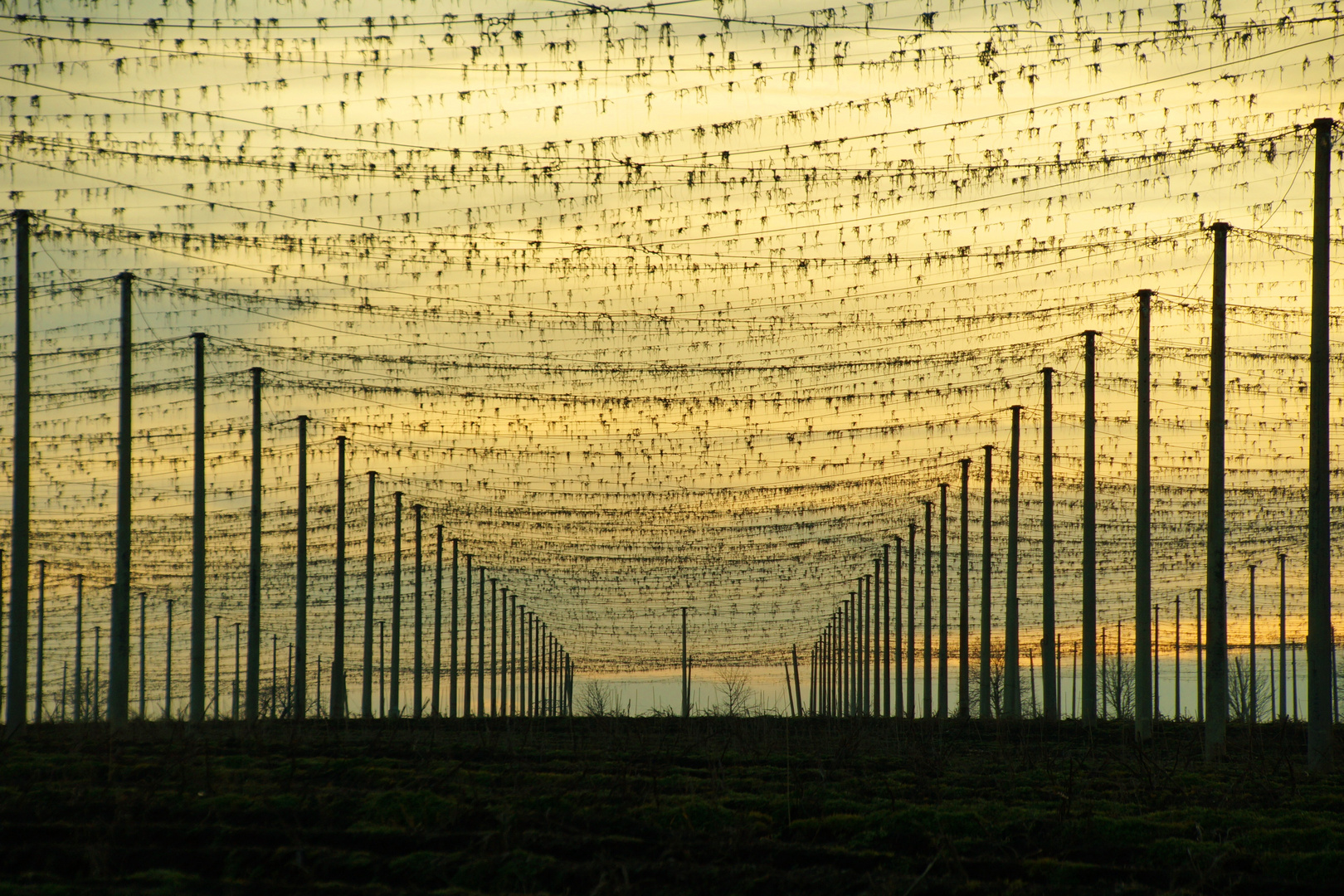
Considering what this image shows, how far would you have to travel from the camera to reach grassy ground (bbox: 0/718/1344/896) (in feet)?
39.1

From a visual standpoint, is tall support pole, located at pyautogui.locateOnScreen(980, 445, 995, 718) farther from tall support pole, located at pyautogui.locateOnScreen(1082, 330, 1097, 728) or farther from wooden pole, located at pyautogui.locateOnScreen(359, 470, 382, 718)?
wooden pole, located at pyautogui.locateOnScreen(359, 470, 382, 718)

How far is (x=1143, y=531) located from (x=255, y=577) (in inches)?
775

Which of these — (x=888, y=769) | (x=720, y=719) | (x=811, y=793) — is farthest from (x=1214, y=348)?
(x=720, y=719)

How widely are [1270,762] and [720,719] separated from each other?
13134mm

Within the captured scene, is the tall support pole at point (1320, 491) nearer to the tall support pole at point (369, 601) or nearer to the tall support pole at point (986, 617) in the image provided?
the tall support pole at point (986, 617)

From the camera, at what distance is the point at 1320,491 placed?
65.5 ft

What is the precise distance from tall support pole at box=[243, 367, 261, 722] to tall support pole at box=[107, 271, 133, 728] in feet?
16.9


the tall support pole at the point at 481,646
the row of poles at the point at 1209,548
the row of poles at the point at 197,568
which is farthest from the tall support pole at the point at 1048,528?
the tall support pole at the point at 481,646

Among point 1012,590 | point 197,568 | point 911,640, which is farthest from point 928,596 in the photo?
point 197,568

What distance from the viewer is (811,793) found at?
54.1 feet

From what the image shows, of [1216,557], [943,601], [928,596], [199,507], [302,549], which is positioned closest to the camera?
[1216,557]

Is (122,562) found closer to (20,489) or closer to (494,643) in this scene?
(20,489)

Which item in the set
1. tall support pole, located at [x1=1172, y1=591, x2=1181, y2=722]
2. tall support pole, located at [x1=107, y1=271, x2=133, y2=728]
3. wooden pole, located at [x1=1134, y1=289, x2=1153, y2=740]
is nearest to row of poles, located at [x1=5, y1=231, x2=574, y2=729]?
tall support pole, located at [x1=107, y1=271, x2=133, y2=728]

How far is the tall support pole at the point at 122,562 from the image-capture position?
79.5 feet
